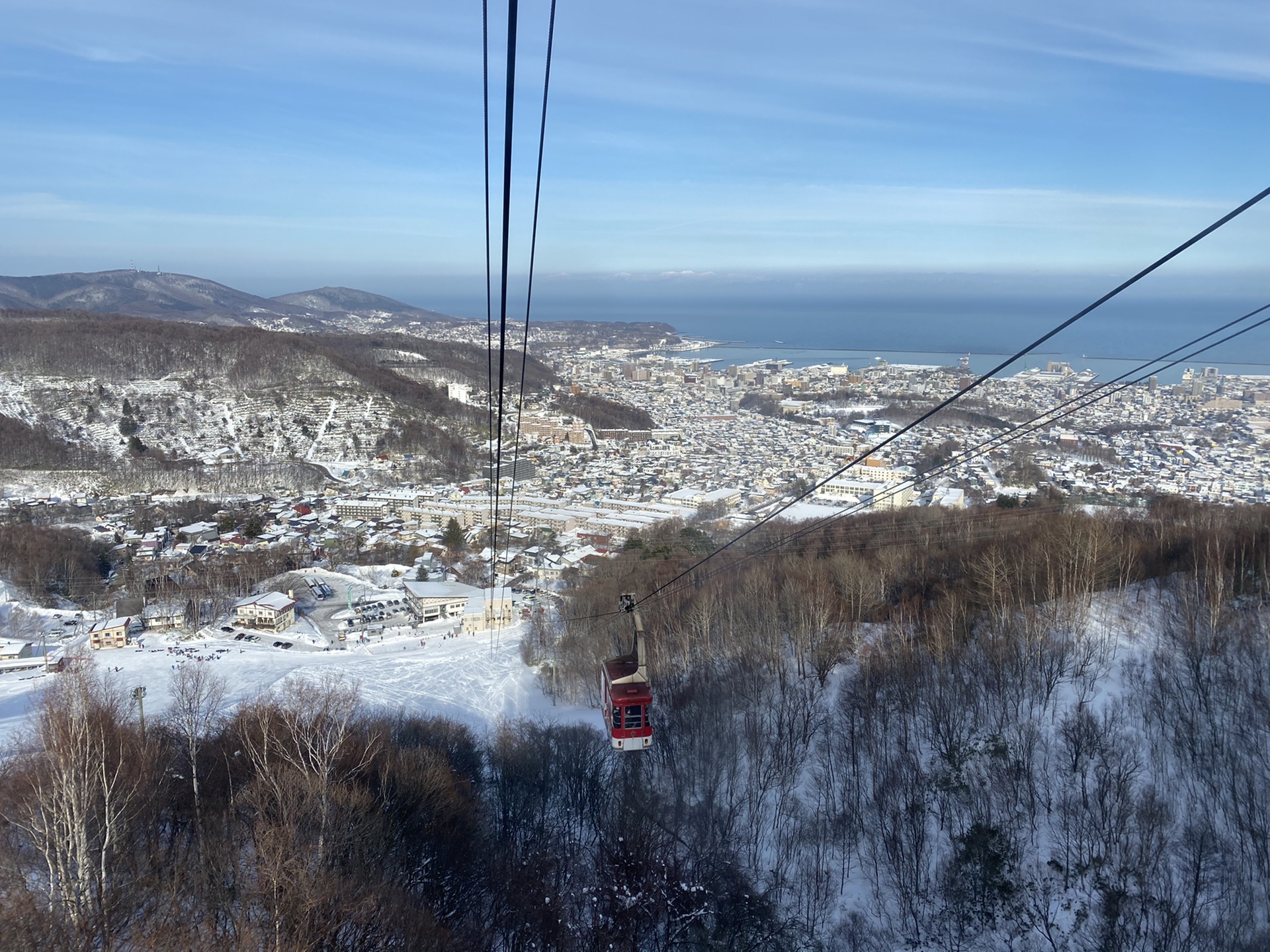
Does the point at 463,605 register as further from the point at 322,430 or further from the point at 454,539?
the point at 322,430

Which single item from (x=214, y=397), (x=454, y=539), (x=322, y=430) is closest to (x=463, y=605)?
(x=454, y=539)

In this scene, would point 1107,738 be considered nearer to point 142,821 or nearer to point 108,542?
point 142,821

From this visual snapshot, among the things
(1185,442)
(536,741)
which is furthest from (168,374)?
(1185,442)

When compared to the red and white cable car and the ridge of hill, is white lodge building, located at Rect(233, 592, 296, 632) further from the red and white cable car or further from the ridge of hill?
the ridge of hill

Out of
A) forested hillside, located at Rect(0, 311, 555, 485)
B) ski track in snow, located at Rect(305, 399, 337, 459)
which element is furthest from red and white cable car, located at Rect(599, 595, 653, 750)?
ski track in snow, located at Rect(305, 399, 337, 459)

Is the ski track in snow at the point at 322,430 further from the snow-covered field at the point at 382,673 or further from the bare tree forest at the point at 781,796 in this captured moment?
the bare tree forest at the point at 781,796

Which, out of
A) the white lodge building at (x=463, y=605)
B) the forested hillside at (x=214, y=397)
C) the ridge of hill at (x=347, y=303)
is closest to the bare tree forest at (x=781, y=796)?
the white lodge building at (x=463, y=605)
